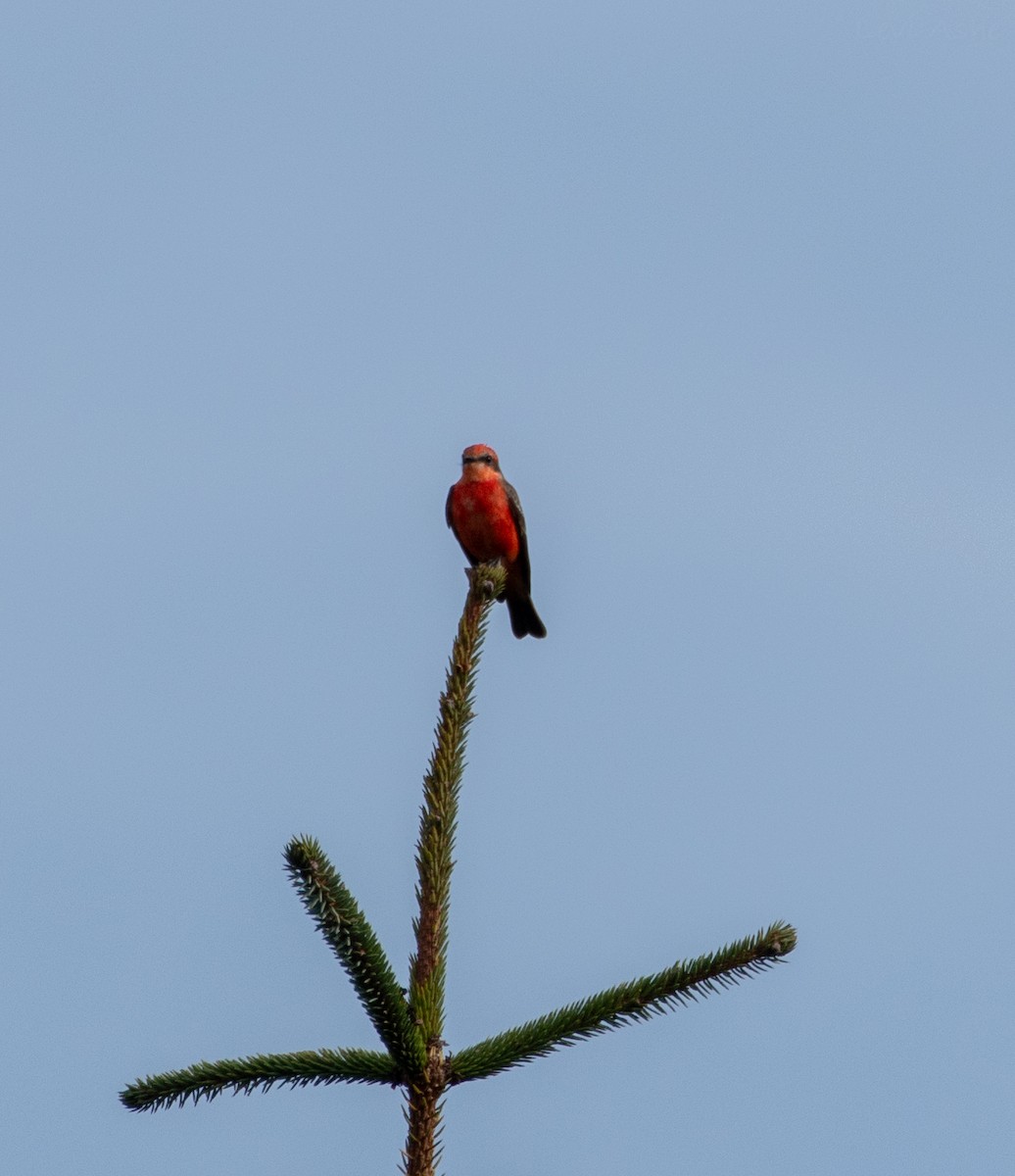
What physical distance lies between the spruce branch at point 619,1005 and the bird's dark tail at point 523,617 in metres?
7.47

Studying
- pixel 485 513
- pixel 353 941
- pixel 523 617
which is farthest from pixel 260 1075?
pixel 523 617

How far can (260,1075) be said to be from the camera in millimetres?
3312

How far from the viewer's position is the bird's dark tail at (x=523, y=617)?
10.9 metres

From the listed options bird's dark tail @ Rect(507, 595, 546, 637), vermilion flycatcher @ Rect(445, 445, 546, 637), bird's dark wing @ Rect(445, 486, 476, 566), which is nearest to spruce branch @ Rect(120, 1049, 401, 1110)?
vermilion flycatcher @ Rect(445, 445, 546, 637)

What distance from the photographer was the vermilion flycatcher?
9.73m

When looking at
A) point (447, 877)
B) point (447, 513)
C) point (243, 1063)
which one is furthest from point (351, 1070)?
point (447, 513)

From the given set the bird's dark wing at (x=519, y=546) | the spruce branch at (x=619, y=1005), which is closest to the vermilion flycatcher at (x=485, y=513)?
the bird's dark wing at (x=519, y=546)

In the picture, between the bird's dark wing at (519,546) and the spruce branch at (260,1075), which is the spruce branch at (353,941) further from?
the bird's dark wing at (519,546)

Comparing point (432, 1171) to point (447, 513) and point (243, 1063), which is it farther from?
point (447, 513)

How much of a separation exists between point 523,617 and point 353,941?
7863 millimetres

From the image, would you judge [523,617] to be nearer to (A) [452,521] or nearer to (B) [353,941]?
(A) [452,521]

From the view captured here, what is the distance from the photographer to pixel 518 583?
10664 millimetres

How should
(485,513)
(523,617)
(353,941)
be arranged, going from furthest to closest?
(523,617) → (485,513) → (353,941)

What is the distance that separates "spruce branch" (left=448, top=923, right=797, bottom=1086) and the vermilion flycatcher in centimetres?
621
